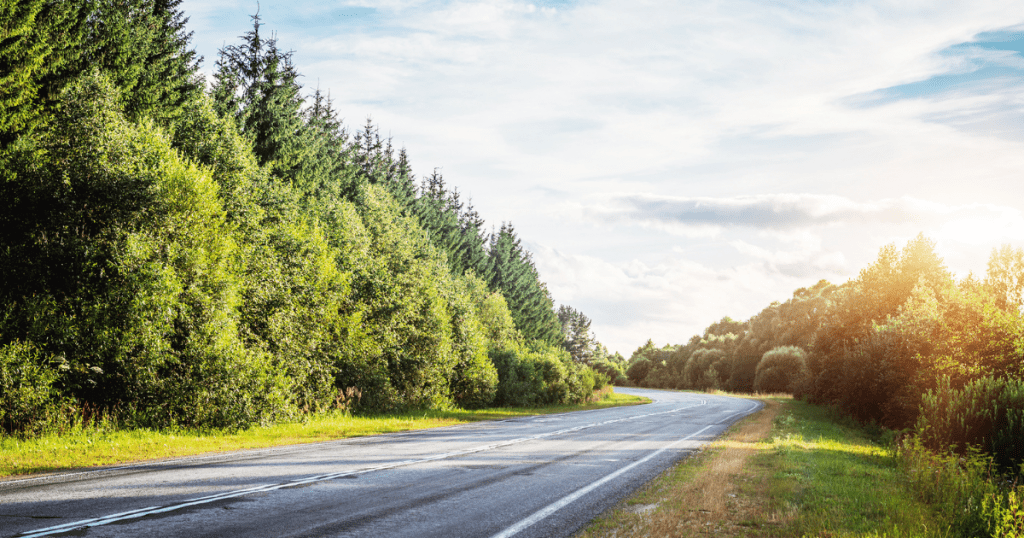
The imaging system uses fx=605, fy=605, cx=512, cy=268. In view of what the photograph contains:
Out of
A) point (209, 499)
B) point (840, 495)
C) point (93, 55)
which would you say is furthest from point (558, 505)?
point (93, 55)

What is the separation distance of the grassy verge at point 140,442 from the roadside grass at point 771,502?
30.8 ft

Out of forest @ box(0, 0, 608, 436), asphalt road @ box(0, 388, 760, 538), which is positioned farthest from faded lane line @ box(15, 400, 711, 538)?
forest @ box(0, 0, 608, 436)

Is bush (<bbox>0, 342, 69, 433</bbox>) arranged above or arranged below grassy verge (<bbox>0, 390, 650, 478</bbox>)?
above

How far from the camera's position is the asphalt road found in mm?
6605

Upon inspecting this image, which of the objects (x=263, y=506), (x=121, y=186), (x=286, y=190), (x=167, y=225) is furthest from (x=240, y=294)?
(x=263, y=506)

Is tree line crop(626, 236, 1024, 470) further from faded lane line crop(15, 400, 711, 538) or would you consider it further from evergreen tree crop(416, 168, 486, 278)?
evergreen tree crop(416, 168, 486, 278)

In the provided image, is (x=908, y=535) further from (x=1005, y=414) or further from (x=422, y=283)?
(x=422, y=283)

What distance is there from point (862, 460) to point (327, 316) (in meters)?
19.1

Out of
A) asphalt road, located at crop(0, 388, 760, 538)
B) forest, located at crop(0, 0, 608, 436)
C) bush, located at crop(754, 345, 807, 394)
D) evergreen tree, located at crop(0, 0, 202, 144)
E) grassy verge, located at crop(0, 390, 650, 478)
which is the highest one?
evergreen tree, located at crop(0, 0, 202, 144)

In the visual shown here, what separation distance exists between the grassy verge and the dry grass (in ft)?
30.2

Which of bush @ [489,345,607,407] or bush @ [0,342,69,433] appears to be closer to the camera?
bush @ [0,342,69,433]

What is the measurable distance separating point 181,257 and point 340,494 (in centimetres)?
1191

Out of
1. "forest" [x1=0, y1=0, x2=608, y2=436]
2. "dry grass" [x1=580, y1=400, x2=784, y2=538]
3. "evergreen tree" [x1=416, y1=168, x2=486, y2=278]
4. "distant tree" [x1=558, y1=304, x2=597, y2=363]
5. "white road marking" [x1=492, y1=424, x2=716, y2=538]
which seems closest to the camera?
"white road marking" [x1=492, y1=424, x2=716, y2=538]

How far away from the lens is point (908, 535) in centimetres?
728
